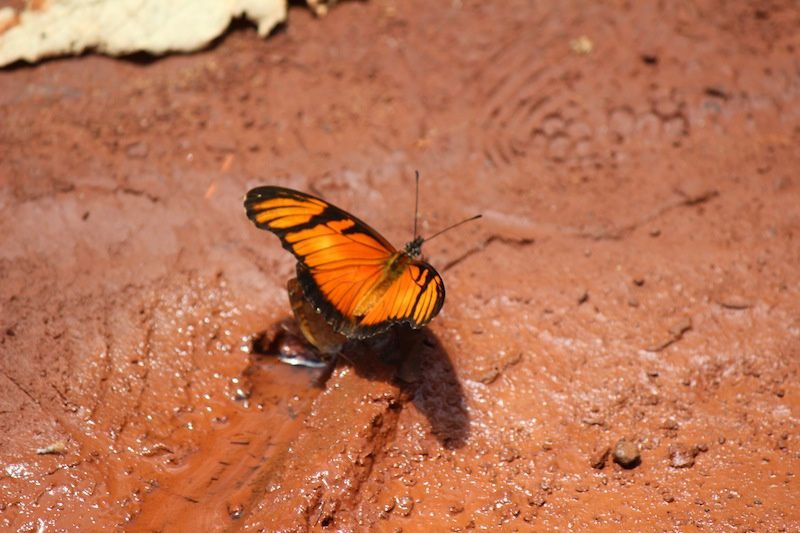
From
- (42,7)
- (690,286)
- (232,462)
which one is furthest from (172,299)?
(690,286)

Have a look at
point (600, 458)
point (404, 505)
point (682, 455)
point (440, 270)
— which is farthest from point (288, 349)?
point (682, 455)

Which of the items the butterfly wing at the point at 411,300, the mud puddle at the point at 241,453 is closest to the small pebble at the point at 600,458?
the butterfly wing at the point at 411,300

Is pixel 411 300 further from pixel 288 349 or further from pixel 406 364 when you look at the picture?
pixel 288 349

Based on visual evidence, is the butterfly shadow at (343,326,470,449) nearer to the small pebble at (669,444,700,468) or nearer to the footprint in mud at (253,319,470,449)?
the footprint in mud at (253,319,470,449)

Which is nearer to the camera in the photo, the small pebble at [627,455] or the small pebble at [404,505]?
the small pebble at [404,505]

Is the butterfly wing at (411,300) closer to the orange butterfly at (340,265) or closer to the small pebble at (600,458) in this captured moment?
the orange butterfly at (340,265)

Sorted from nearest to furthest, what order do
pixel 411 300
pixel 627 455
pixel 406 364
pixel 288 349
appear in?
pixel 411 300
pixel 627 455
pixel 406 364
pixel 288 349
